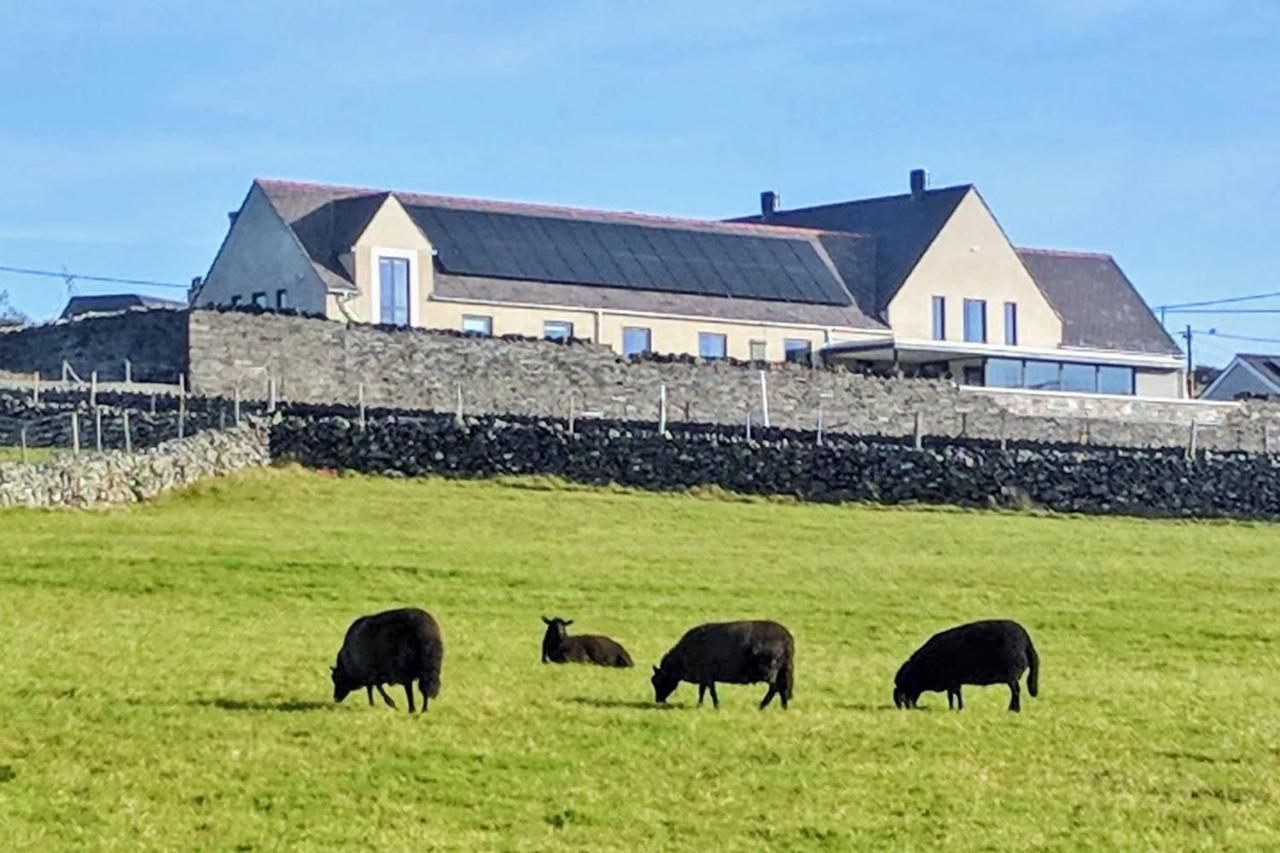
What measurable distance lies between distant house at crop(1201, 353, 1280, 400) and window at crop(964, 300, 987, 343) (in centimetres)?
1387

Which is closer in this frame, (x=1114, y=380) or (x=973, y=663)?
(x=973, y=663)

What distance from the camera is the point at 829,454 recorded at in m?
52.0

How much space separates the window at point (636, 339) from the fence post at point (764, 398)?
894 centimetres

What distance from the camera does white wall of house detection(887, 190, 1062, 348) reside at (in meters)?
78.5

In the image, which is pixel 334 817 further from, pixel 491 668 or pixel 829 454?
pixel 829 454

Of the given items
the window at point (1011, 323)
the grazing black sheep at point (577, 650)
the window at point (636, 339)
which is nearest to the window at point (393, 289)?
the window at point (636, 339)

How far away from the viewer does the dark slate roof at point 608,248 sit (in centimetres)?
6900

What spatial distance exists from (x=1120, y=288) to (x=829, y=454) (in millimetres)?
37757

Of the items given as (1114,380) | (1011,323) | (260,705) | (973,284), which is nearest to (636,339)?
(973,284)

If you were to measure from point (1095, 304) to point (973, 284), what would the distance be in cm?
759

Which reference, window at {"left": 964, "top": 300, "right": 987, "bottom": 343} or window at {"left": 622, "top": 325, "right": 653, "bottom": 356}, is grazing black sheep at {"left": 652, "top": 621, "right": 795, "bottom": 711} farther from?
window at {"left": 964, "top": 300, "right": 987, "bottom": 343}

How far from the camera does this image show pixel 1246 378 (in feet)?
301

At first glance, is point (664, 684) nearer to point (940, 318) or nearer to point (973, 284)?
point (940, 318)

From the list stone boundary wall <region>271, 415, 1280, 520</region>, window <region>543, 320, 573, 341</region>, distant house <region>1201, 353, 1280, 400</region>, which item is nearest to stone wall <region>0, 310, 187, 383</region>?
stone boundary wall <region>271, 415, 1280, 520</region>
